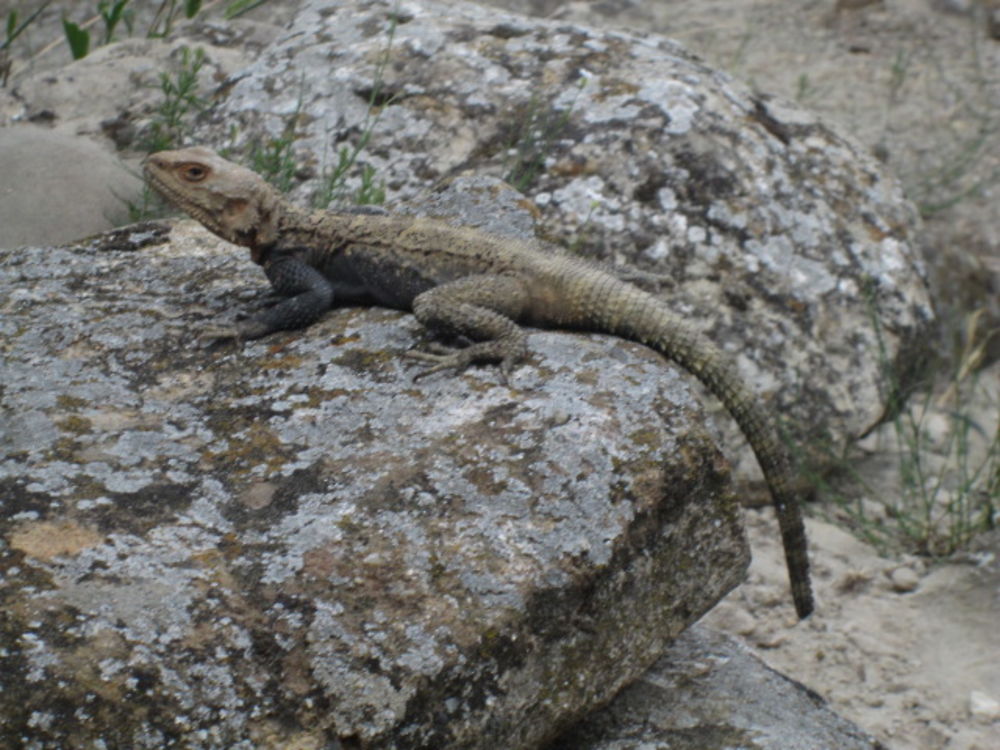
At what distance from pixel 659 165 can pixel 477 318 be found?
1.97 metres

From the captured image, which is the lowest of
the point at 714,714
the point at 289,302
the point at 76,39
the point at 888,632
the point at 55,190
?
the point at 888,632

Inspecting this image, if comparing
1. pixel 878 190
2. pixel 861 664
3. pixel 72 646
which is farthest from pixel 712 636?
pixel 878 190

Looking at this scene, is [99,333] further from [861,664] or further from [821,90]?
[821,90]

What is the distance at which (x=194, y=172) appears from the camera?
3.66m

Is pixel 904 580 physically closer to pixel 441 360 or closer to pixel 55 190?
pixel 441 360

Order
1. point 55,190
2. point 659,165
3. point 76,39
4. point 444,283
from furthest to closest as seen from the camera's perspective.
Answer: point 76,39
point 659,165
point 55,190
point 444,283

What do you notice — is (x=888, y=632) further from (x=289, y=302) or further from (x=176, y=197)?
(x=176, y=197)

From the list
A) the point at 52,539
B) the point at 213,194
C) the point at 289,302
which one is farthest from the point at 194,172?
the point at 52,539

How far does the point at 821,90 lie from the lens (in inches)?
318

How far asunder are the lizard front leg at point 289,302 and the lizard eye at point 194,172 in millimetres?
339

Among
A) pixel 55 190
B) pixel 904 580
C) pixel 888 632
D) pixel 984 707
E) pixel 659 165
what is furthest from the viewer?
pixel 659 165

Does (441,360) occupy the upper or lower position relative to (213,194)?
lower

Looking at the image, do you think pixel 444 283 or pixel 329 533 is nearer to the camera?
pixel 329 533

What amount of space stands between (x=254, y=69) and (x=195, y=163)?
2.01 metres
